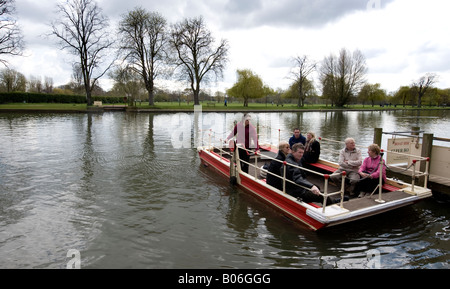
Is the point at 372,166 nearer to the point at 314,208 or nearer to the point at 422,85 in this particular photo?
the point at 314,208

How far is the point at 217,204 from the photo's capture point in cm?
819

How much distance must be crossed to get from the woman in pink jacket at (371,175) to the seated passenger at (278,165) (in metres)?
2.09

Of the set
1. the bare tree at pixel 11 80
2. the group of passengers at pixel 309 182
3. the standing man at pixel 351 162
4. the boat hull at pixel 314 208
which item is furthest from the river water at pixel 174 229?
the bare tree at pixel 11 80

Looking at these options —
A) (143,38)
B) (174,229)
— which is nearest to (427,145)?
(174,229)

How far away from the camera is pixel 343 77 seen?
70.2m

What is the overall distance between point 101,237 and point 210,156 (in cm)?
659

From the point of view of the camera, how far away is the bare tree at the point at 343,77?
70375 millimetres

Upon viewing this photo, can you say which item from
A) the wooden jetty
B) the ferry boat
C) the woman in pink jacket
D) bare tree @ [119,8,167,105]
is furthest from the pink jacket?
bare tree @ [119,8,167,105]

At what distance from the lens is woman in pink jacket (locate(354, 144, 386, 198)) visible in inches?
286

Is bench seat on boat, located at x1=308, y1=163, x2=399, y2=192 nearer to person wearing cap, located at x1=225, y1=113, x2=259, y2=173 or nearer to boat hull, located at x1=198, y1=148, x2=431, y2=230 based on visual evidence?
boat hull, located at x1=198, y1=148, x2=431, y2=230

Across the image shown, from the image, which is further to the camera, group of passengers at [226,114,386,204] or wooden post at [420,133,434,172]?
wooden post at [420,133,434,172]

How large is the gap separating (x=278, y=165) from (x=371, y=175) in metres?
2.40

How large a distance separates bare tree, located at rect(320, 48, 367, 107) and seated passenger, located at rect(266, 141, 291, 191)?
230 feet
